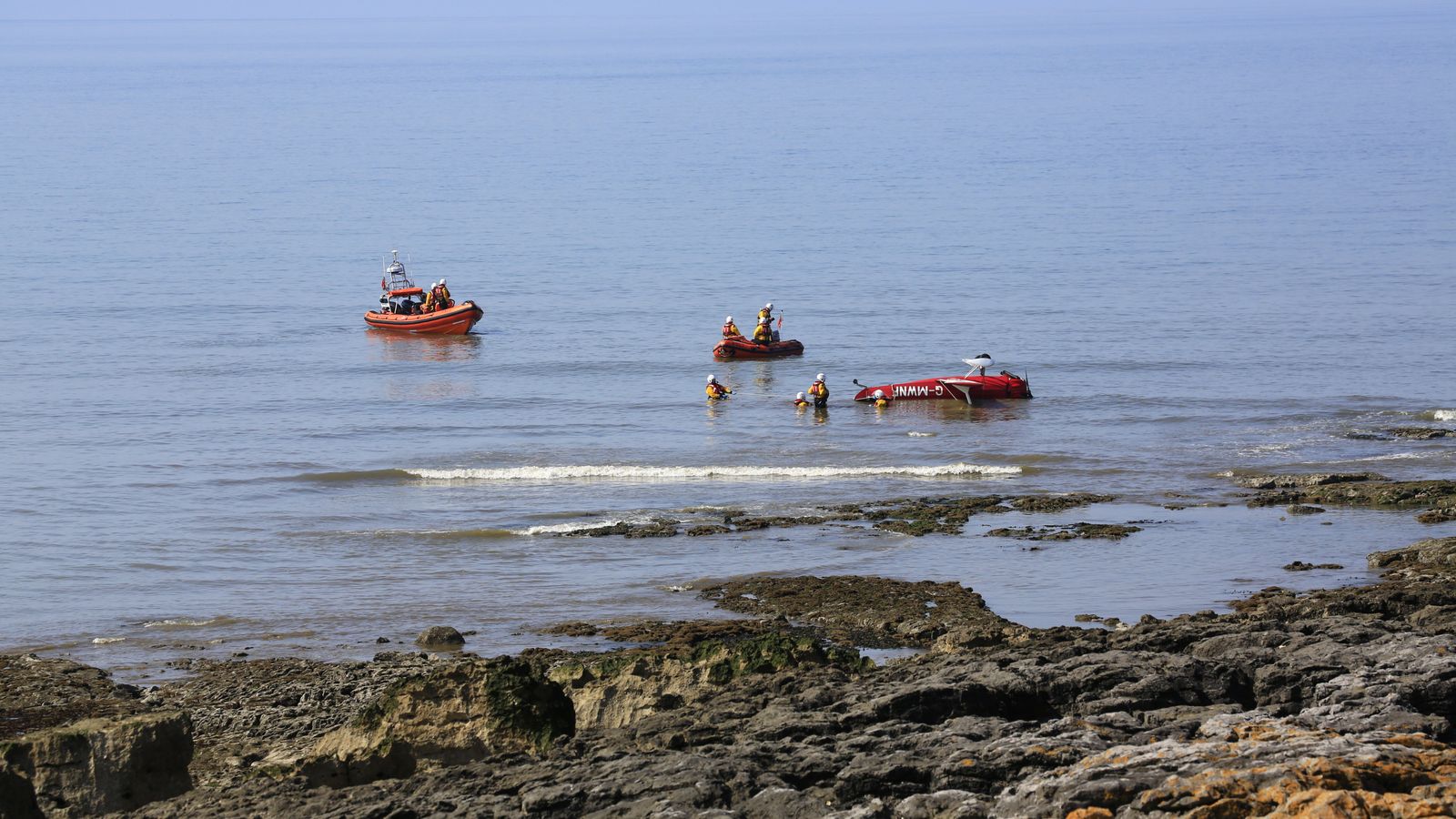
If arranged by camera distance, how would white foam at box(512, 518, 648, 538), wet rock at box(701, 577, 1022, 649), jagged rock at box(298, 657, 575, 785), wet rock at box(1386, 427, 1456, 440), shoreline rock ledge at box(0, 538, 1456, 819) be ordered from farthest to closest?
wet rock at box(1386, 427, 1456, 440) < white foam at box(512, 518, 648, 538) < wet rock at box(701, 577, 1022, 649) < jagged rock at box(298, 657, 575, 785) < shoreline rock ledge at box(0, 538, 1456, 819)

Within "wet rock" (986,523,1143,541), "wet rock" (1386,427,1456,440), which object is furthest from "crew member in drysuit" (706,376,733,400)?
"wet rock" (986,523,1143,541)

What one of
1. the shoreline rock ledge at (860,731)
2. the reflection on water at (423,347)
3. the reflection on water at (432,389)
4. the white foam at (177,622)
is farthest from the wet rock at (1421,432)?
the reflection on water at (423,347)

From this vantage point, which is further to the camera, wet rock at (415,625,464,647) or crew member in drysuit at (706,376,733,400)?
crew member in drysuit at (706,376,733,400)

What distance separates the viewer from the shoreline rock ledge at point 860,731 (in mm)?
8227

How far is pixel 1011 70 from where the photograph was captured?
17400cm

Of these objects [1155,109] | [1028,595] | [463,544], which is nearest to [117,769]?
[1028,595]

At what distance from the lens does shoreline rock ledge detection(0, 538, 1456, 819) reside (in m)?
8.23

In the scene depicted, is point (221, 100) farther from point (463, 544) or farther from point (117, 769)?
point (117, 769)

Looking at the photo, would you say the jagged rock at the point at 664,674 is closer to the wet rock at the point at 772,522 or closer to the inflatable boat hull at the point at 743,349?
the wet rock at the point at 772,522

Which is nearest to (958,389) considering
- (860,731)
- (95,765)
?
(860,731)

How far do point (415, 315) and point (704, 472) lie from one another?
2095 cm

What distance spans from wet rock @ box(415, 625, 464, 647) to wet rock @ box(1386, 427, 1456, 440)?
19252 mm

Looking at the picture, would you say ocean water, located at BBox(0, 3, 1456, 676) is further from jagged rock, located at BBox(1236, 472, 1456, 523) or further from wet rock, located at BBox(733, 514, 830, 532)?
jagged rock, located at BBox(1236, 472, 1456, 523)

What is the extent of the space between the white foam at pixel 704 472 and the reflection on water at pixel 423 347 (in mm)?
14648
